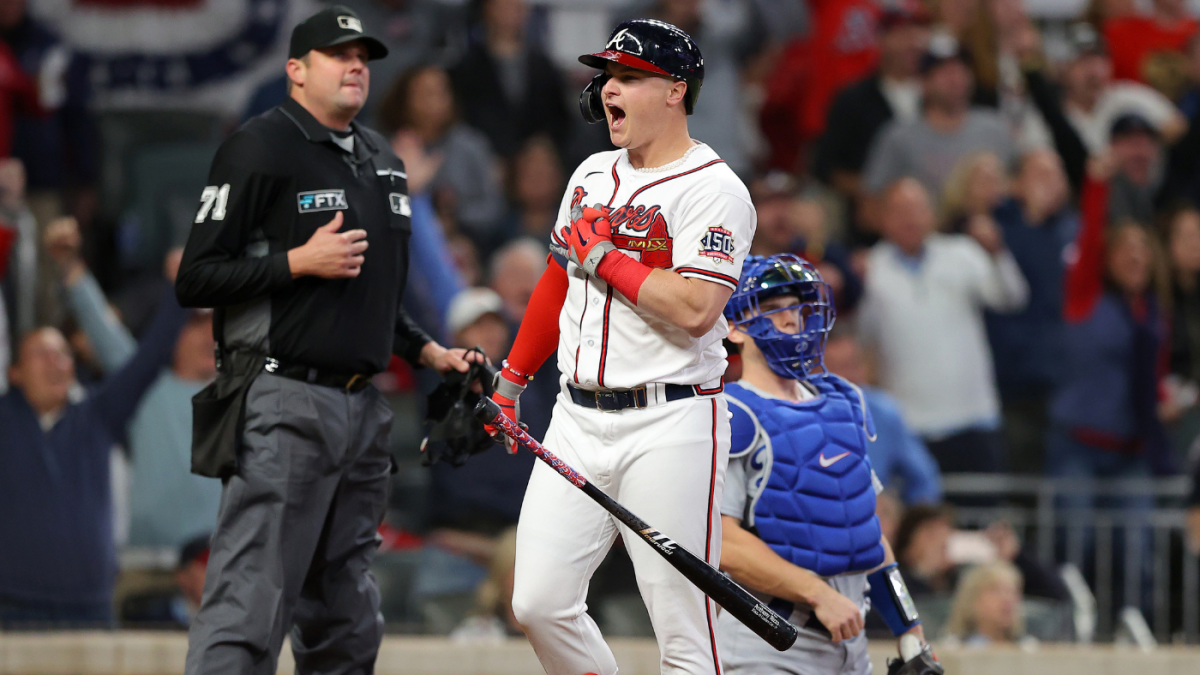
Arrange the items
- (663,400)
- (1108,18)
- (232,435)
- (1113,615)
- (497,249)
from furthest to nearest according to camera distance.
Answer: (1108,18) < (497,249) < (1113,615) < (232,435) < (663,400)

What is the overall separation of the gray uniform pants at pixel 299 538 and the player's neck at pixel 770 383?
1063mm

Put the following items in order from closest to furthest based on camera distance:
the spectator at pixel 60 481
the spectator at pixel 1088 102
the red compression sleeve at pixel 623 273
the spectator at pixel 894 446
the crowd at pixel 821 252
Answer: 1. the red compression sleeve at pixel 623 273
2. the spectator at pixel 60 481
3. the crowd at pixel 821 252
4. the spectator at pixel 894 446
5. the spectator at pixel 1088 102

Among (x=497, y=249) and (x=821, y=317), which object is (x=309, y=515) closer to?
(x=821, y=317)

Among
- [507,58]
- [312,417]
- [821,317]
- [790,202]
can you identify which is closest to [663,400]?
[821,317]

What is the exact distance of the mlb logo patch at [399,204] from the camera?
14.4 feet

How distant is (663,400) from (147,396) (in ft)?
12.7

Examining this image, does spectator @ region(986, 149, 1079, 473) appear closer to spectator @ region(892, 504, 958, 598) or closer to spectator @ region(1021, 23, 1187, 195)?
spectator @ region(1021, 23, 1187, 195)

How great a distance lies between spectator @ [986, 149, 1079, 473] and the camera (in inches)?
345

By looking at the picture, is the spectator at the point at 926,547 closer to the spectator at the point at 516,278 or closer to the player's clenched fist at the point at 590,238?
the spectator at the point at 516,278

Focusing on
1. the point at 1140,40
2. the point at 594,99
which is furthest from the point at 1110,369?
the point at 594,99

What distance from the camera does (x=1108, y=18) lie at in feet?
34.9

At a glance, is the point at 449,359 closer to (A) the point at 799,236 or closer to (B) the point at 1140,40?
(A) the point at 799,236

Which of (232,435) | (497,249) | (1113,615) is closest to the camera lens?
(232,435)

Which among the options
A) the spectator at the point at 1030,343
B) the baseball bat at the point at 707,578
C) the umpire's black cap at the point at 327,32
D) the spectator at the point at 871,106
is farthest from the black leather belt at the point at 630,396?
the spectator at the point at 871,106
